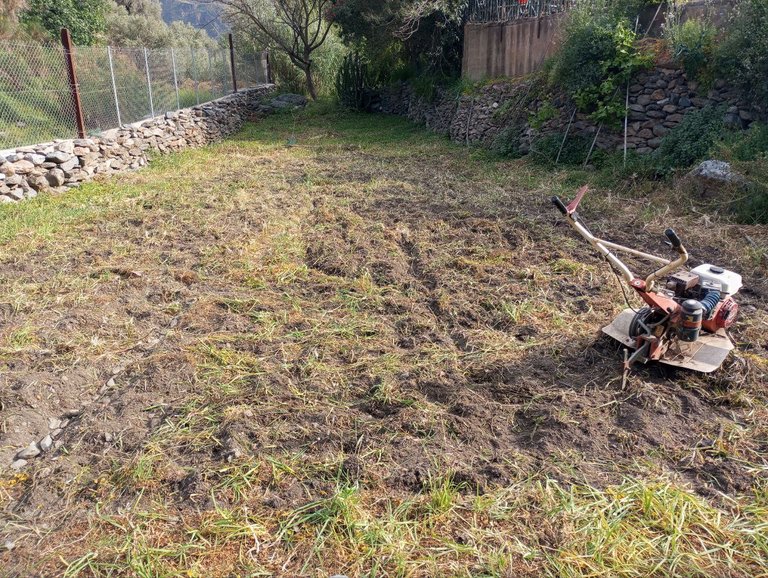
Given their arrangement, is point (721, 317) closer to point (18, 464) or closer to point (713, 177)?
point (18, 464)

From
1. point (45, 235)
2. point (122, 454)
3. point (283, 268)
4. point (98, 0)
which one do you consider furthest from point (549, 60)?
point (98, 0)

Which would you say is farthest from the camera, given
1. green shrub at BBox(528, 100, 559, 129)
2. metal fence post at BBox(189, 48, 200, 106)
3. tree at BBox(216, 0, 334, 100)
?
tree at BBox(216, 0, 334, 100)

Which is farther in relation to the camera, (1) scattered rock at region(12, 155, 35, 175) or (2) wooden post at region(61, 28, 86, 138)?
(2) wooden post at region(61, 28, 86, 138)

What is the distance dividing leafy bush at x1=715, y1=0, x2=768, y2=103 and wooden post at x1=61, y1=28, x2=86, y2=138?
911 cm

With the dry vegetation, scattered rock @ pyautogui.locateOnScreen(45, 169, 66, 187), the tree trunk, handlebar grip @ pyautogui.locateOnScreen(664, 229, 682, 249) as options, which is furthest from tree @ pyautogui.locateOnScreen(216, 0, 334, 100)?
handlebar grip @ pyautogui.locateOnScreen(664, 229, 682, 249)

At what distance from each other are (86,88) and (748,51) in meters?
9.42

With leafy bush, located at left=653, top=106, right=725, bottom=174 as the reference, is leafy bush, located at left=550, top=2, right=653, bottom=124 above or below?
above

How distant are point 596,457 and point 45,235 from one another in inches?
232

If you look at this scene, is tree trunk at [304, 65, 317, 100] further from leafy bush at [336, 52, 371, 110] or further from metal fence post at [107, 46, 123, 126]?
metal fence post at [107, 46, 123, 126]

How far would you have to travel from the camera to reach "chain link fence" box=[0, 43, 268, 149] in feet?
25.0

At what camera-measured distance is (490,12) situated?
40.7 ft

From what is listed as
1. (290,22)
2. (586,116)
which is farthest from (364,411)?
(290,22)

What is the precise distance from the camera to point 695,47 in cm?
770

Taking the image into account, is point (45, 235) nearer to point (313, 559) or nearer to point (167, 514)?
point (167, 514)
